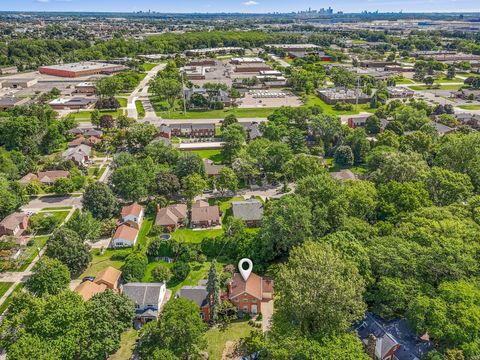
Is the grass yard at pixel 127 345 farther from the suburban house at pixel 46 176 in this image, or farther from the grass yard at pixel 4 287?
the suburban house at pixel 46 176

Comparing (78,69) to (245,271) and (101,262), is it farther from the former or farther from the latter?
(245,271)

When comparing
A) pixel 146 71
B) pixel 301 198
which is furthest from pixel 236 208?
pixel 146 71

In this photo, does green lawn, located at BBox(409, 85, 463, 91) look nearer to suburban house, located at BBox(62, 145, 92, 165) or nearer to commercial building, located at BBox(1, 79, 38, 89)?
suburban house, located at BBox(62, 145, 92, 165)

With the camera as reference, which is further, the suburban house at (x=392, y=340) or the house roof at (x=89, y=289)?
the house roof at (x=89, y=289)

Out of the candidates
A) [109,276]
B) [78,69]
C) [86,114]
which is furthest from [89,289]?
[78,69]

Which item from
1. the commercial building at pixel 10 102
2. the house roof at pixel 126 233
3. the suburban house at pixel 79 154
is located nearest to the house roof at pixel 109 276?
the house roof at pixel 126 233

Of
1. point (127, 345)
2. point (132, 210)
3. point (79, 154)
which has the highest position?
point (79, 154)

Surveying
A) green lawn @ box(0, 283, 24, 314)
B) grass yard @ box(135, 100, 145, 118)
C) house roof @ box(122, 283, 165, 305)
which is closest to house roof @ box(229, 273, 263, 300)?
house roof @ box(122, 283, 165, 305)
